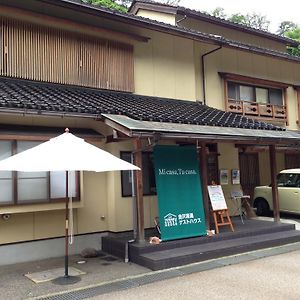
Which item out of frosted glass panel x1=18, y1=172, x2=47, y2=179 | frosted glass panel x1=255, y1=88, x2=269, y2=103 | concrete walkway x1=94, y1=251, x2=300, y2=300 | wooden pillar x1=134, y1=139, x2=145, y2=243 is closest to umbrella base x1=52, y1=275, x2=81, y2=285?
concrete walkway x1=94, y1=251, x2=300, y2=300

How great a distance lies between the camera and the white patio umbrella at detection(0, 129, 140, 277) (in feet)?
20.1

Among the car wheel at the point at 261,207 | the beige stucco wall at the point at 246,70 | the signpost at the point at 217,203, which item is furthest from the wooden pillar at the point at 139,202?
the car wheel at the point at 261,207

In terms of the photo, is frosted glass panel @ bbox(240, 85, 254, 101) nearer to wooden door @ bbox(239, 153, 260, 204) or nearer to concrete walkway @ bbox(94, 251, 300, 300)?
wooden door @ bbox(239, 153, 260, 204)

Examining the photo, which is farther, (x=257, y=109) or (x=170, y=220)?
(x=257, y=109)

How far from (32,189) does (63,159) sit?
2319 millimetres

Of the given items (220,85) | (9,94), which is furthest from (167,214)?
(220,85)

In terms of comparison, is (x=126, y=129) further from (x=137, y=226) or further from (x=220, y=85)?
(x=220, y=85)

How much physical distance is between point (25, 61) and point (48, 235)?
426 cm

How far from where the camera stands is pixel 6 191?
26.0ft

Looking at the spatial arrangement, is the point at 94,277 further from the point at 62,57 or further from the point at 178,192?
the point at 62,57

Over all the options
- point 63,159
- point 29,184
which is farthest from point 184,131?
point 29,184

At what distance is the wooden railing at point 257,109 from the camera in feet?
47.7

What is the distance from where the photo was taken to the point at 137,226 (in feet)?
26.9

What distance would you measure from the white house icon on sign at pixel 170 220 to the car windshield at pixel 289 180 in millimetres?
6543
